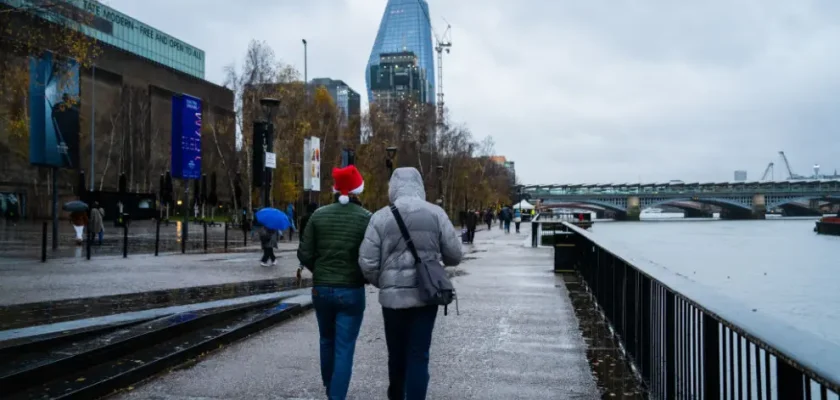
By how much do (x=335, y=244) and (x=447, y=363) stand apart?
271 centimetres

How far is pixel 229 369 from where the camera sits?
7.12 metres

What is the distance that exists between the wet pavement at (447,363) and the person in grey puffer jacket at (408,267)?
130 centimetres

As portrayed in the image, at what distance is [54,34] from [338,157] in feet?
146

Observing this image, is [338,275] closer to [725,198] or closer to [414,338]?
[414,338]

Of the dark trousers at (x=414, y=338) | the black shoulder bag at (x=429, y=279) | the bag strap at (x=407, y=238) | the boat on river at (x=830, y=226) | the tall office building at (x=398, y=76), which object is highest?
the tall office building at (x=398, y=76)

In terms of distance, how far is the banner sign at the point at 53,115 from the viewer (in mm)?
19469

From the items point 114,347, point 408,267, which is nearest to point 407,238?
point 408,267

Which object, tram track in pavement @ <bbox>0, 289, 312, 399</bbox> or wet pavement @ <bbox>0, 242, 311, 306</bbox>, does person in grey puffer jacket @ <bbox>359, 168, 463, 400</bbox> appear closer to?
tram track in pavement @ <bbox>0, 289, 312, 399</bbox>

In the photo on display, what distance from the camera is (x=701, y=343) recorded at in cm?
503

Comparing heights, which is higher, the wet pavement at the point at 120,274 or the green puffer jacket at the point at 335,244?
the green puffer jacket at the point at 335,244

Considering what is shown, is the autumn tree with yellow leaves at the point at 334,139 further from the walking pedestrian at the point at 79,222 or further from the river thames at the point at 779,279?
the river thames at the point at 779,279

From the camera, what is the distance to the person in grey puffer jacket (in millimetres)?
4988

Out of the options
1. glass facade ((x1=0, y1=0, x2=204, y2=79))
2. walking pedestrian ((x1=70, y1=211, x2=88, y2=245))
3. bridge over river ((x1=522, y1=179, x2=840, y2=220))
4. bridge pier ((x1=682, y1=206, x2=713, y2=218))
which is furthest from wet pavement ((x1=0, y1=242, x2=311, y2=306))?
bridge pier ((x1=682, y1=206, x2=713, y2=218))

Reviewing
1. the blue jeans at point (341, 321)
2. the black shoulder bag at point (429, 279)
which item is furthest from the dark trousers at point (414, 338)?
the blue jeans at point (341, 321)
